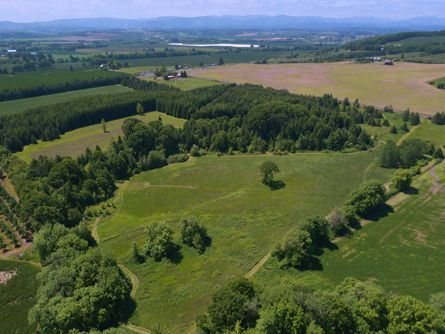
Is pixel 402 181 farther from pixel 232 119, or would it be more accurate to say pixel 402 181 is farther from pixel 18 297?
pixel 18 297

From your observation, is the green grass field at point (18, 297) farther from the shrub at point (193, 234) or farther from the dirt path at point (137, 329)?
the shrub at point (193, 234)

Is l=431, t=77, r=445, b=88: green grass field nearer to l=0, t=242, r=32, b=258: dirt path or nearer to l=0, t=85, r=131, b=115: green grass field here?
l=0, t=85, r=131, b=115: green grass field

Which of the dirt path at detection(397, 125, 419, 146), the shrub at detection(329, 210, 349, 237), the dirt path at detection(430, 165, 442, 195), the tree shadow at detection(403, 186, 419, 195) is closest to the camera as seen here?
the shrub at detection(329, 210, 349, 237)

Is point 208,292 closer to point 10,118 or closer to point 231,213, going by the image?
point 231,213

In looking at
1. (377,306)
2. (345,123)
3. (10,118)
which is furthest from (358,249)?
(10,118)

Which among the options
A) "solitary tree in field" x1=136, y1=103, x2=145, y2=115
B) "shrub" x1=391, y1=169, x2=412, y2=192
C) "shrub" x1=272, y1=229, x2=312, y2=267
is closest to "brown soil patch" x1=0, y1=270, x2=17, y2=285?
"shrub" x1=272, y1=229, x2=312, y2=267

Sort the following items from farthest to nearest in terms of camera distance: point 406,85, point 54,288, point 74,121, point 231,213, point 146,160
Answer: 1. point 406,85
2. point 74,121
3. point 146,160
4. point 231,213
5. point 54,288

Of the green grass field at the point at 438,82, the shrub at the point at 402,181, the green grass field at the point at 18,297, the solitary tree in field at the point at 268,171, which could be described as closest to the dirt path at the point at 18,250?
the green grass field at the point at 18,297
